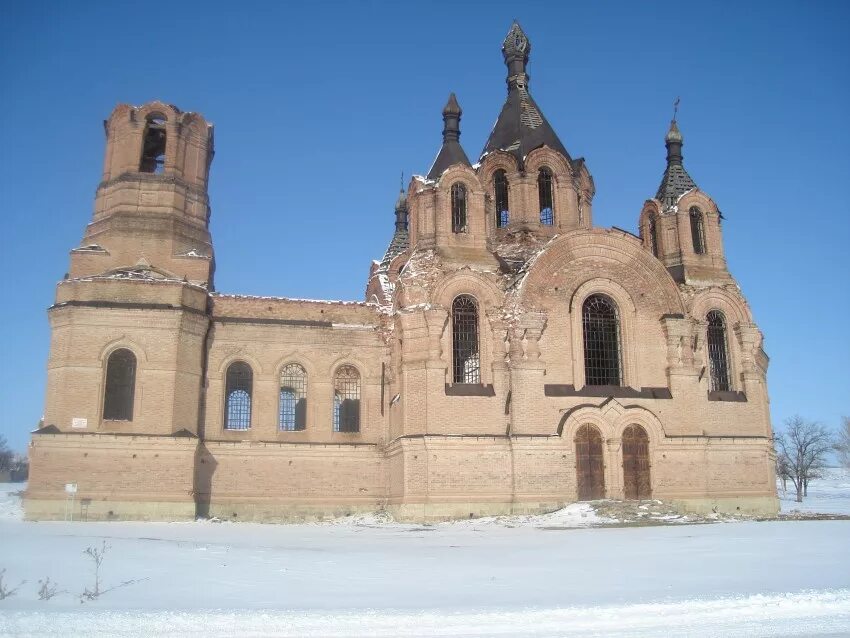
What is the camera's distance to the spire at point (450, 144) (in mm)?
26578

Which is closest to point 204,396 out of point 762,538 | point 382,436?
point 382,436

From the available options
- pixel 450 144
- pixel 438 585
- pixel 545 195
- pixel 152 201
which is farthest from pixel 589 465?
pixel 152 201

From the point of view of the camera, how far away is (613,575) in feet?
35.1

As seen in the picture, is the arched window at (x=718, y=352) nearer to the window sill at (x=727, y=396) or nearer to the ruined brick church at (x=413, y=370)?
the ruined brick church at (x=413, y=370)

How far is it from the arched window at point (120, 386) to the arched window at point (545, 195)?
47.3 feet

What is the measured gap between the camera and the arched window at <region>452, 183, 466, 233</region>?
2588 centimetres

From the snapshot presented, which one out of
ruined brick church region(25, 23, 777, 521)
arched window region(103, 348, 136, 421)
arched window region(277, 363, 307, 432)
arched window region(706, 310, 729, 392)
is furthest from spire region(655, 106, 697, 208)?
arched window region(103, 348, 136, 421)

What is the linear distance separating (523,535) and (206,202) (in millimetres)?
15519

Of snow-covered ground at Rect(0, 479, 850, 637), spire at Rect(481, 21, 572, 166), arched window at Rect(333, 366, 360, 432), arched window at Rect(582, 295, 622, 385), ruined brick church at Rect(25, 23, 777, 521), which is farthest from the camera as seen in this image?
spire at Rect(481, 21, 572, 166)

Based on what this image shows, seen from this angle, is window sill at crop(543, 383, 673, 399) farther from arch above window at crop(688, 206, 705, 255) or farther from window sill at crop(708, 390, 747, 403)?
arch above window at crop(688, 206, 705, 255)

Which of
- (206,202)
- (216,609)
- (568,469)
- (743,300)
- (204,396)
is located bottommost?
Answer: (216,609)

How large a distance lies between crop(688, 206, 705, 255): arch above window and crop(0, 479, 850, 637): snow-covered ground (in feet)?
42.8

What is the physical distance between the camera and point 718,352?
26203 mm

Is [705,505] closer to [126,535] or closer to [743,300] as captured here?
[743,300]
